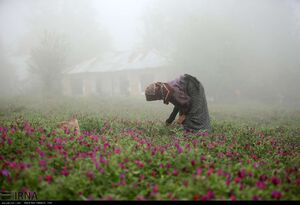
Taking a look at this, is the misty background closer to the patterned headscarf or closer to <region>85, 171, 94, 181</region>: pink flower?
the patterned headscarf

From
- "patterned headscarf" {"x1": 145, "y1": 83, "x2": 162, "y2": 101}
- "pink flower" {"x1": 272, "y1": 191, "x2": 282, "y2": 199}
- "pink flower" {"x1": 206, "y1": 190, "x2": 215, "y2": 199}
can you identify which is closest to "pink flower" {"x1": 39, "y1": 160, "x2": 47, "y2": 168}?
"pink flower" {"x1": 206, "y1": 190, "x2": 215, "y2": 199}

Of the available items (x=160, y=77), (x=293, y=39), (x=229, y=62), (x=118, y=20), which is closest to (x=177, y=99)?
(x=229, y=62)

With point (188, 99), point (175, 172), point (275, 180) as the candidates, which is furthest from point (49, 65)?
point (275, 180)

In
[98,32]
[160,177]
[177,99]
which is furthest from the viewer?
[98,32]

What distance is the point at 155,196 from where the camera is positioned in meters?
2.92

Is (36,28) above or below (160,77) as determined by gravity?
above

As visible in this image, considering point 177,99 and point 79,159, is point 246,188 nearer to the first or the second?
point 79,159

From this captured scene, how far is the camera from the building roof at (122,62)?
32.7m

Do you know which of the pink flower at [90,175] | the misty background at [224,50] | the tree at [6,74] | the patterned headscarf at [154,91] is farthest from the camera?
the tree at [6,74]

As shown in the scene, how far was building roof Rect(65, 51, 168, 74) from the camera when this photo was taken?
32.7 m

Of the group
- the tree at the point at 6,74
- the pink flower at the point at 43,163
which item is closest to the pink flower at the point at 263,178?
the pink flower at the point at 43,163

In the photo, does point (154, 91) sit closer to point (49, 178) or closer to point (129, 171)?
point (129, 171)

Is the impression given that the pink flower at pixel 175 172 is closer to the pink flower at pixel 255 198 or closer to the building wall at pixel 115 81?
the pink flower at pixel 255 198

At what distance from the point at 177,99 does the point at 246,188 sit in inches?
135
